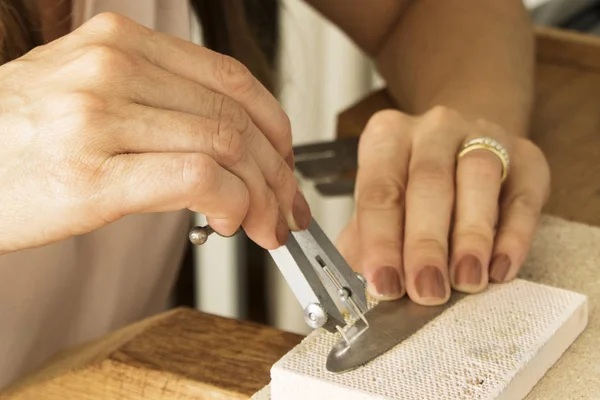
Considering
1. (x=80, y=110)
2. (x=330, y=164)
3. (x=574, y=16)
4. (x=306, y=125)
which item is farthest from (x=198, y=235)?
(x=306, y=125)

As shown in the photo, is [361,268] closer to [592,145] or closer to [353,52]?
[592,145]

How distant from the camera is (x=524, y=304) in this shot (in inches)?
22.8

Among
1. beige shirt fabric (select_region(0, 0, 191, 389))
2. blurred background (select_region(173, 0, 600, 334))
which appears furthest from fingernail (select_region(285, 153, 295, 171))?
blurred background (select_region(173, 0, 600, 334))

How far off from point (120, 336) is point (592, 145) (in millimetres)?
549

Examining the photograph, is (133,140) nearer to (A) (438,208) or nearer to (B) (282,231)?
(B) (282,231)

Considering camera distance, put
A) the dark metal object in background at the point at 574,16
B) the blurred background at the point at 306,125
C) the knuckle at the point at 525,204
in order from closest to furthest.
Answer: the knuckle at the point at 525,204, the dark metal object in background at the point at 574,16, the blurred background at the point at 306,125

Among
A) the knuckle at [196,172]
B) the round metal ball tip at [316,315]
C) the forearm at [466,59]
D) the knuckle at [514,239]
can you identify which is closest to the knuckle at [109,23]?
the knuckle at [196,172]

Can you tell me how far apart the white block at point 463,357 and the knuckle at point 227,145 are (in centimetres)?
12

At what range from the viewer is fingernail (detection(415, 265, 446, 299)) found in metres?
0.59

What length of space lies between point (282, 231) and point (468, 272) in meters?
0.15

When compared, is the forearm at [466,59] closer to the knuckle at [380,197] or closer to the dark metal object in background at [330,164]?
the dark metal object in background at [330,164]

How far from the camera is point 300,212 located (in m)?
0.57

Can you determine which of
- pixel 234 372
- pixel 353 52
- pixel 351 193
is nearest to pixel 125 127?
pixel 234 372

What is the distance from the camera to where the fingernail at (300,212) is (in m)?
0.56
